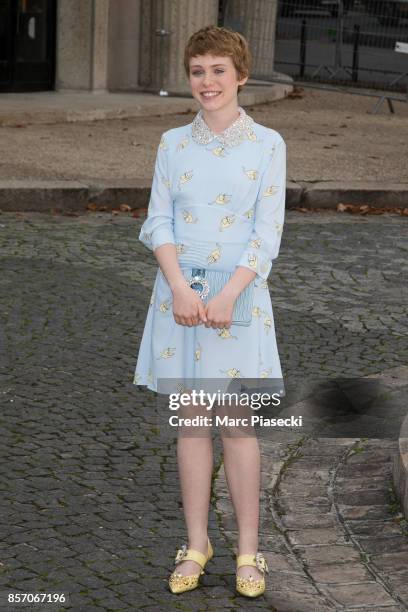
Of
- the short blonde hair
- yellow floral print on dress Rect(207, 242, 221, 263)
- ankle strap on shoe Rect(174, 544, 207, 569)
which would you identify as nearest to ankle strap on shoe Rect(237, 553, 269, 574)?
ankle strap on shoe Rect(174, 544, 207, 569)

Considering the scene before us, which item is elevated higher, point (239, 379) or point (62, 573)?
point (239, 379)

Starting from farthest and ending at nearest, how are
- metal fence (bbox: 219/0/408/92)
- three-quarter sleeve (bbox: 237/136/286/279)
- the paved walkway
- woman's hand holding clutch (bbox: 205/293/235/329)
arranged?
metal fence (bbox: 219/0/408/92), the paved walkway, three-quarter sleeve (bbox: 237/136/286/279), woman's hand holding clutch (bbox: 205/293/235/329)

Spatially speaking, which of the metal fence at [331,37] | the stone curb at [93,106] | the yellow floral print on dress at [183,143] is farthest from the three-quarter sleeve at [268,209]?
the metal fence at [331,37]

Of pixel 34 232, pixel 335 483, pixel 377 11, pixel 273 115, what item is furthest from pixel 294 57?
pixel 335 483

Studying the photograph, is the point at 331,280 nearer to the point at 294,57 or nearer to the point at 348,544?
the point at 348,544

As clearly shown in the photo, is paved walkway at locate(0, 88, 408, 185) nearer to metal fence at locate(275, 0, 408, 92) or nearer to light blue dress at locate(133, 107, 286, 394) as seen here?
metal fence at locate(275, 0, 408, 92)

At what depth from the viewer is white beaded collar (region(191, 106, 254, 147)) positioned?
151 inches

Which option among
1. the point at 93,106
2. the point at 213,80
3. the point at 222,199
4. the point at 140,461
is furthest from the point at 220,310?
the point at 93,106

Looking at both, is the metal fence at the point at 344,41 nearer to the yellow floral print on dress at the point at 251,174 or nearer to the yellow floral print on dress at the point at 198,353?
the yellow floral print on dress at the point at 251,174

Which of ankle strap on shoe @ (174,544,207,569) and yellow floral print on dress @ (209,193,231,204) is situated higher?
yellow floral print on dress @ (209,193,231,204)

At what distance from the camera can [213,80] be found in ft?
12.5

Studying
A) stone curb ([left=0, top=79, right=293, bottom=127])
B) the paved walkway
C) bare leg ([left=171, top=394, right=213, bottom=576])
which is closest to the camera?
bare leg ([left=171, top=394, right=213, bottom=576])

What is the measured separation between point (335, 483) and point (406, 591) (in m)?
0.92

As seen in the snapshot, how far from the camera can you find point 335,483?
4824 millimetres
